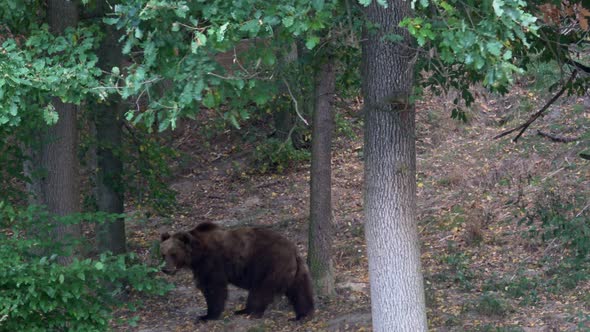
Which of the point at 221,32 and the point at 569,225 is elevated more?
the point at 221,32

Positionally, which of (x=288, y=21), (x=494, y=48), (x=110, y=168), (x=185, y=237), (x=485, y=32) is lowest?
(x=185, y=237)

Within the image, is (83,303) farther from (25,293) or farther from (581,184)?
(581,184)

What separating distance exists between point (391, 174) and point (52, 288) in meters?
2.96

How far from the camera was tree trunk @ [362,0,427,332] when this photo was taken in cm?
714

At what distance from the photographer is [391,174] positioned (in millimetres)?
→ 7172

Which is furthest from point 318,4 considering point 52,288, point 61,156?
point 61,156

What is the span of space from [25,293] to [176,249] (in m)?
4.65

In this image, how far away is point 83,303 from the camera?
24.4 feet

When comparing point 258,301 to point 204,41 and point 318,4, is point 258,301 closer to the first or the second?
point 204,41

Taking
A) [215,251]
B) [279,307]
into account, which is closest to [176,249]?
[215,251]

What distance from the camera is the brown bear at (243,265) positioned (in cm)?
1130

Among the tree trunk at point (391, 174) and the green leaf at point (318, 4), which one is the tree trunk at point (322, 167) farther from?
the green leaf at point (318, 4)

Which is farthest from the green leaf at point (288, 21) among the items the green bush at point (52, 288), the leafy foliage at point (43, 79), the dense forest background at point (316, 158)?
the green bush at point (52, 288)

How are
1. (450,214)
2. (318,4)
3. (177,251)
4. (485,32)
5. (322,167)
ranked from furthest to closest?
(450,214), (177,251), (322,167), (318,4), (485,32)
